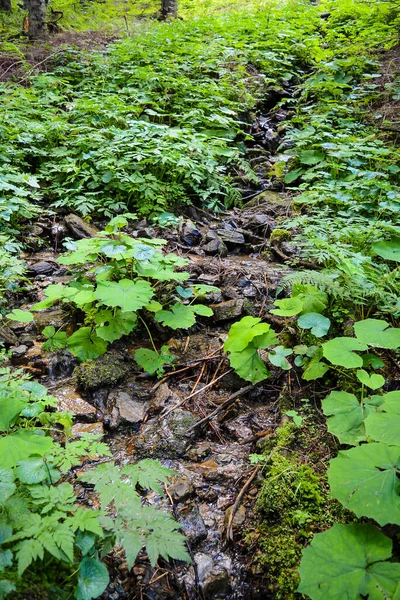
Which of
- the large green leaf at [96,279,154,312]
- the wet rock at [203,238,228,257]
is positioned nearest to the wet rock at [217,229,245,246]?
the wet rock at [203,238,228,257]

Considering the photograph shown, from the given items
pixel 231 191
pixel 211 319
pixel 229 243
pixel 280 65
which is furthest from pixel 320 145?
pixel 280 65

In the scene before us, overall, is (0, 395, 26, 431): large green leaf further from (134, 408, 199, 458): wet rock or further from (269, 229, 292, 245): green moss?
(269, 229, 292, 245): green moss

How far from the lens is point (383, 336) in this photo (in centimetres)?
216

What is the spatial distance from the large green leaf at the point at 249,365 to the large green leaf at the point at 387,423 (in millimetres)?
876

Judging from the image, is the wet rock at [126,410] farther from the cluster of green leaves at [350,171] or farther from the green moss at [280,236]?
the green moss at [280,236]

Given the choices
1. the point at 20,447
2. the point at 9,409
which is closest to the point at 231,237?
the point at 9,409

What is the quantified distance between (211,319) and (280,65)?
768 cm

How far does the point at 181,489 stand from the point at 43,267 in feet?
9.22

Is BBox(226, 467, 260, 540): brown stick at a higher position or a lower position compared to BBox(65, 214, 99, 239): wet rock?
lower

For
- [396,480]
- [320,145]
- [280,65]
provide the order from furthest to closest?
[280,65], [320,145], [396,480]

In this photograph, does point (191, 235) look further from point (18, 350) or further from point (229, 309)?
point (18, 350)

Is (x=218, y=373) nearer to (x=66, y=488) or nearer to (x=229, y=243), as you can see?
(x=66, y=488)

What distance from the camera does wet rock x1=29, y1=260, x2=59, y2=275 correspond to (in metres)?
3.93

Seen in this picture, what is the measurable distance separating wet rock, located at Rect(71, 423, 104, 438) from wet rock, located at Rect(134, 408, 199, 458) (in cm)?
25
